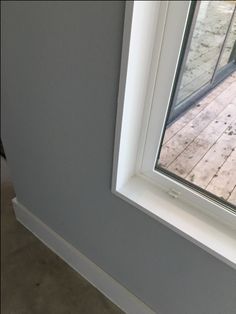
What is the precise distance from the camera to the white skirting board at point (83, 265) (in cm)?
119

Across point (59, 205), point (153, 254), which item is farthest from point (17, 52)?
point (153, 254)

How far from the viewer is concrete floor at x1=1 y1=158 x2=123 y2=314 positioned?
4.17 ft

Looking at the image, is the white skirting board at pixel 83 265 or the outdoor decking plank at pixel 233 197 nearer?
the outdoor decking plank at pixel 233 197

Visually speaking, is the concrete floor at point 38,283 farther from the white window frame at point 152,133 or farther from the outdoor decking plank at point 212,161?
the outdoor decking plank at point 212,161

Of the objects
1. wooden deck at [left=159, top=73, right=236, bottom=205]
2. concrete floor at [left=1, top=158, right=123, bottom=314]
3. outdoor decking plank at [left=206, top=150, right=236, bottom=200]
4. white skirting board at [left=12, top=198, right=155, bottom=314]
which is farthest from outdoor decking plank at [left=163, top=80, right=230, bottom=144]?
concrete floor at [left=1, top=158, right=123, bottom=314]

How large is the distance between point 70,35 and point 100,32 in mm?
106

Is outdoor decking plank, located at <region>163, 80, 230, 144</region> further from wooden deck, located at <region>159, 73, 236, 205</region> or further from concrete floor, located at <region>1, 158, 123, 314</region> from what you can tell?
concrete floor, located at <region>1, 158, 123, 314</region>

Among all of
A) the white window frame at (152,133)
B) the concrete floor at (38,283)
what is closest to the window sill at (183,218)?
the white window frame at (152,133)

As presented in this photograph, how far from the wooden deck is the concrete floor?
863 mm

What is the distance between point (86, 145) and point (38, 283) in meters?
0.91

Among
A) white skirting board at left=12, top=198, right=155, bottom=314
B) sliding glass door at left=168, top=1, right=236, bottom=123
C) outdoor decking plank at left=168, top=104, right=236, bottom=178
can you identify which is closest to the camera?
sliding glass door at left=168, top=1, right=236, bottom=123

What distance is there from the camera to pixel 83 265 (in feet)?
4.42

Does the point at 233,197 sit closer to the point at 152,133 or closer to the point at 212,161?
the point at 212,161

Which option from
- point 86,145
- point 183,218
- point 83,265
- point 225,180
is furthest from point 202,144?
point 83,265
